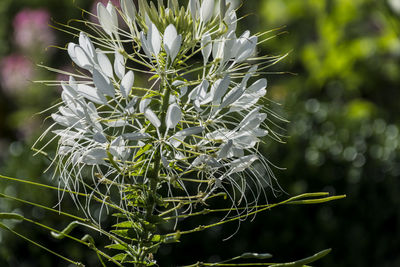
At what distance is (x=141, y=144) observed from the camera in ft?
2.99

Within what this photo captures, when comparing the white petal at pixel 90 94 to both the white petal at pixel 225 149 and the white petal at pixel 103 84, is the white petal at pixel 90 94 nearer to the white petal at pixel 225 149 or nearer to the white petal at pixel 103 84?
Answer: the white petal at pixel 103 84

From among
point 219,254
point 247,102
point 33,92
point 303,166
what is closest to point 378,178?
point 303,166

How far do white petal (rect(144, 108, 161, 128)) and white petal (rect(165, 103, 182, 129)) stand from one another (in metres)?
0.01

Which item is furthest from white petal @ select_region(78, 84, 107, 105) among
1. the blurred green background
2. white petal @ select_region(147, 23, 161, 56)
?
the blurred green background

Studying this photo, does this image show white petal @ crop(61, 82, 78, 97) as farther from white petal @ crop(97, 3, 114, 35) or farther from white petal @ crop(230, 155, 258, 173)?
white petal @ crop(230, 155, 258, 173)

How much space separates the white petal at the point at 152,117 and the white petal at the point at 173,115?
0.01 metres

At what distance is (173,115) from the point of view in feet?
2.57

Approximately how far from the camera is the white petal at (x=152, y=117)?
0.77 meters

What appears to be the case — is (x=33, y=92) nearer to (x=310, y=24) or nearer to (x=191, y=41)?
(x=310, y=24)

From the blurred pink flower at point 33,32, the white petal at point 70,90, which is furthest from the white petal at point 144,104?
the blurred pink flower at point 33,32

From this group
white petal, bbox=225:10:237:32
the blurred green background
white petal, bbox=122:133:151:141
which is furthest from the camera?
the blurred green background

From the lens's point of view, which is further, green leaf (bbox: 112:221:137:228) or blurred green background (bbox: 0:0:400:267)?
blurred green background (bbox: 0:0:400:267)

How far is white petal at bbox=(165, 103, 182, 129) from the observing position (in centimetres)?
78

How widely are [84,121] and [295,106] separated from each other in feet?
7.43
